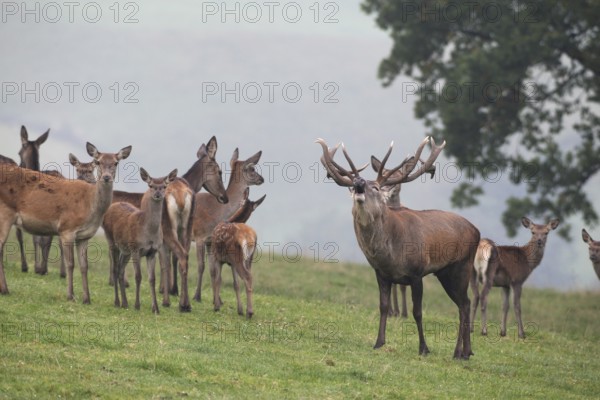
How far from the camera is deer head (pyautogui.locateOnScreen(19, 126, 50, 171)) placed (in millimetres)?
19031

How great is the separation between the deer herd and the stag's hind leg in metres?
0.01

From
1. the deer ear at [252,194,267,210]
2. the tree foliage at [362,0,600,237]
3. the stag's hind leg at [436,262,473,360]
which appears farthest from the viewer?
the tree foliage at [362,0,600,237]

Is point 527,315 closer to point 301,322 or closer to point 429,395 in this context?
point 301,322

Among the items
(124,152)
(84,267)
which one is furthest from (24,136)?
(84,267)

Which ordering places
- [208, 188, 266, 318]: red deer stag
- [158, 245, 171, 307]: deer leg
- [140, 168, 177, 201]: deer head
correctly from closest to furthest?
[140, 168, 177, 201]: deer head
[208, 188, 266, 318]: red deer stag
[158, 245, 171, 307]: deer leg

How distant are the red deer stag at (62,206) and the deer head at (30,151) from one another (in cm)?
322

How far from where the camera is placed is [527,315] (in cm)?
2491

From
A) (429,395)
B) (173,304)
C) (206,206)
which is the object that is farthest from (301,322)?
(429,395)

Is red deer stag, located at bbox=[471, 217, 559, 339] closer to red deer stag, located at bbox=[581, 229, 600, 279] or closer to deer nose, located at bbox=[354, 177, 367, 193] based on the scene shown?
red deer stag, located at bbox=[581, 229, 600, 279]

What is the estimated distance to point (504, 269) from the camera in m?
18.5

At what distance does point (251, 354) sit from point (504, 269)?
7.10 m

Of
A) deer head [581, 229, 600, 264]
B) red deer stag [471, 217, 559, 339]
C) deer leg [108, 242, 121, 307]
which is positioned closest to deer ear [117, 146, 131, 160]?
deer leg [108, 242, 121, 307]

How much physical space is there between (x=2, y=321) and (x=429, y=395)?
17.8 ft

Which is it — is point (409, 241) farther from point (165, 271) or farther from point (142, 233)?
point (165, 271)
